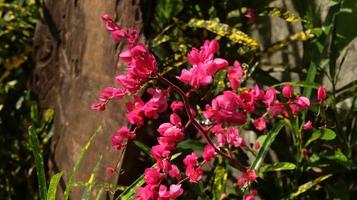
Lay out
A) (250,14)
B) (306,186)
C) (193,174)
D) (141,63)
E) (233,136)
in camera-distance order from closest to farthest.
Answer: (141,63), (193,174), (233,136), (306,186), (250,14)

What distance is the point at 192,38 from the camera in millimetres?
2088

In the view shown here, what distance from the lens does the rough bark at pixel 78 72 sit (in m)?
1.95

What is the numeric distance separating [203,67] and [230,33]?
0.62m

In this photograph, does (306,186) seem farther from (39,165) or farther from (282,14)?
(39,165)

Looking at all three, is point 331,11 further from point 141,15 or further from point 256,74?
point 141,15

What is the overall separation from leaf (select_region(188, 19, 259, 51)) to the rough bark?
0.21 metres

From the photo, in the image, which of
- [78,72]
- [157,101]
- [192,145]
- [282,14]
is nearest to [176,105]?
[157,101]

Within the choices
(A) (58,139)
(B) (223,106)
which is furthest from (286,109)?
(A) (58,139)

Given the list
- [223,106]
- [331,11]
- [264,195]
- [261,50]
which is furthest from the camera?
[261,50]

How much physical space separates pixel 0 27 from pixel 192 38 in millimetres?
879

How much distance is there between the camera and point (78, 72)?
212cm

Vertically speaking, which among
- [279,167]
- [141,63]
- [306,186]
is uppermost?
[141,63]

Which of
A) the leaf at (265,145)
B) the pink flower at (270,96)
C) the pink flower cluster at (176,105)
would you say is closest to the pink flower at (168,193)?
the pink flower cluster at (176,105)

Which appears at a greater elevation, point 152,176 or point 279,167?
point 152,176
